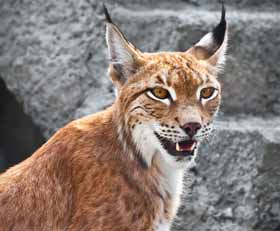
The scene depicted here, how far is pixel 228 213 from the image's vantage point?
19.4 ft

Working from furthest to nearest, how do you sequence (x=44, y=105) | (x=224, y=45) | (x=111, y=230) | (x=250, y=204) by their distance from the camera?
1. (x=44, y=105)
2. (x=250, y=204)
3. (x=224, y=45)
4. (x=111, y=230)

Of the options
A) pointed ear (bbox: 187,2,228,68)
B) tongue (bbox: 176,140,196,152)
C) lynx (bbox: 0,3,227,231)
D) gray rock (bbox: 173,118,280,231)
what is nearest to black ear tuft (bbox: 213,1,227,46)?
pointed ear (bbox: 187,2,228,68)

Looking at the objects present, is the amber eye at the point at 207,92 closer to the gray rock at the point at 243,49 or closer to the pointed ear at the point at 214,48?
the pointed ear at the point at 214,48

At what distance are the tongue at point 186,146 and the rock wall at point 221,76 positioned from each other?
158 centimetres

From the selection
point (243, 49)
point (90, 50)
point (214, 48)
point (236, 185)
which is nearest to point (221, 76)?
point (243, 49)

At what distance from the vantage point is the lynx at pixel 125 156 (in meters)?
4.36

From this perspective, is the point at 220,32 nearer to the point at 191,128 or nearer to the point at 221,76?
the point at 191,128

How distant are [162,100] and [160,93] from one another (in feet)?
0.14

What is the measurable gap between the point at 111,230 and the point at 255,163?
1.84 metres

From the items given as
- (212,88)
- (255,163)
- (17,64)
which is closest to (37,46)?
(17,64)

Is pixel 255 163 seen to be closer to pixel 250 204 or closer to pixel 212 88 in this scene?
pixel 250 204

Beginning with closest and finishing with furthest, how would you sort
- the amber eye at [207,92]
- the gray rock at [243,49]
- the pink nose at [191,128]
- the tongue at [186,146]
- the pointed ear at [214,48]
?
the pink nose at [191,128], the tongue at [186,146], the amber eye at [207,92], the pointed ear at [214,48], the gray rock at [243,49]

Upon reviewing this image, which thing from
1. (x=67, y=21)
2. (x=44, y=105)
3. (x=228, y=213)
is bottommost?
(x=228, y=213)

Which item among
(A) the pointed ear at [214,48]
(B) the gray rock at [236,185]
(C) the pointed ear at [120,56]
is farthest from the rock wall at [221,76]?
(C) the pointed ear at [120,56]
